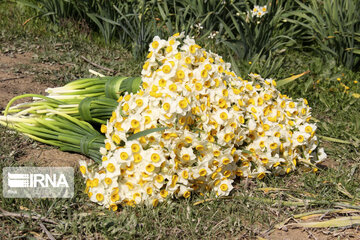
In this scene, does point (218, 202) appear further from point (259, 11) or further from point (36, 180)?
point (259, 11)

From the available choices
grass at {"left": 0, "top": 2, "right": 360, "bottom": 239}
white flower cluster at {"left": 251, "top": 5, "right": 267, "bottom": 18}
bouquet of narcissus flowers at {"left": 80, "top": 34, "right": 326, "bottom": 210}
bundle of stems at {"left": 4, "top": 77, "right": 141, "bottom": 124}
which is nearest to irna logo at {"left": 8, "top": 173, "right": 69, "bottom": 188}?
grass at {"left": 0, "top": 2, "right": 360, "bottom": 239}

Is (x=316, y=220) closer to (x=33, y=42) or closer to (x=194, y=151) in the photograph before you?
(x=194, y=151)

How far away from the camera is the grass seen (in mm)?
1969

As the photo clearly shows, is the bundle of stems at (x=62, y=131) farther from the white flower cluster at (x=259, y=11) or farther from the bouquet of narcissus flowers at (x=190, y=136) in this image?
the white flower cluster at (x=259, y=11)

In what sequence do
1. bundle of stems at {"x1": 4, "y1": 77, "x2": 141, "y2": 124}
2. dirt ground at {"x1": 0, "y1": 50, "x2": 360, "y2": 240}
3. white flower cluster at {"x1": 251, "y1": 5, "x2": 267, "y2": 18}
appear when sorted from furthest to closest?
white flower cluster at {"x1": 251, "y1": 5, "x2": 267, "y2": 18} < bundle of stems at {"x1": 4, "y1": 77, "x2": 141, "y2": 124} < dirt ground at {"x1": 0, "y1": 50, "x2": 360, "y2": 240}

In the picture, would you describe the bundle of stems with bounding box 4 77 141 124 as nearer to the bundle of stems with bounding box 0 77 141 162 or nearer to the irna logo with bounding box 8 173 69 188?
the bundle of stems with bounding box 0 77 141 162

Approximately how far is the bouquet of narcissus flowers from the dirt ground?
1.22 ft

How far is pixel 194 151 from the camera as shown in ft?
7.30

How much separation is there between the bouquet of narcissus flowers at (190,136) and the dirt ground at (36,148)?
1.22 ft

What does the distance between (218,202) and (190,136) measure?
1.41 feet

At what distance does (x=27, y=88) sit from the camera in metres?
3.32

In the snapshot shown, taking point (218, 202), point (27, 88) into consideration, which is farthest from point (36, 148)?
point (218, 202)

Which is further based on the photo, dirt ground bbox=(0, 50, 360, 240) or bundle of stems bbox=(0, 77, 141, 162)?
bundle of stems bbox=(0, 77, 141, 162)

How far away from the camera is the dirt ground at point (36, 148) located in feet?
6.84
